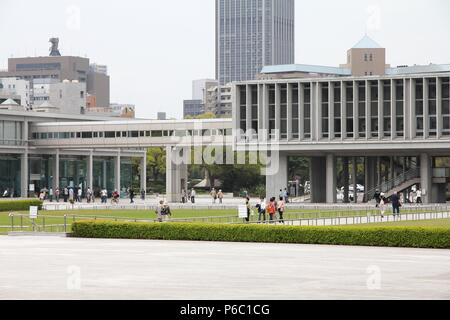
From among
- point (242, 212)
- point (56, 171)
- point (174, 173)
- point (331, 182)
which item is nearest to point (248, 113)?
point (331, 182)

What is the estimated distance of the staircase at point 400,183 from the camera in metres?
93.3


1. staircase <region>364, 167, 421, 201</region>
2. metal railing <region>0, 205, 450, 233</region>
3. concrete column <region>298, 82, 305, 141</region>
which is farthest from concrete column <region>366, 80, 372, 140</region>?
metal railing <region>0, 205, 450, 233</region>

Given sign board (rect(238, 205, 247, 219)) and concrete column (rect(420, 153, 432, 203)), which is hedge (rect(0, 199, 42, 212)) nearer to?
sign board (rect(238, 205, 247, 219))

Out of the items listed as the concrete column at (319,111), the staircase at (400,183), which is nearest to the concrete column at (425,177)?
the staircase at (400,183)

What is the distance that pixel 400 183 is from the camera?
94438 mm

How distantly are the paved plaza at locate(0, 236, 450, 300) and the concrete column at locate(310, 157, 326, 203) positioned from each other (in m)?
57.8

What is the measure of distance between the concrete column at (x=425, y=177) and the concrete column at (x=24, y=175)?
143ft

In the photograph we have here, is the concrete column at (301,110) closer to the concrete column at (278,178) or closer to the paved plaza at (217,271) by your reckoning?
the concrete column at (278,178)

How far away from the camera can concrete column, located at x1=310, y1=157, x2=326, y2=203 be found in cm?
10050

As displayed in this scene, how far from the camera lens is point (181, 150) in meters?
107

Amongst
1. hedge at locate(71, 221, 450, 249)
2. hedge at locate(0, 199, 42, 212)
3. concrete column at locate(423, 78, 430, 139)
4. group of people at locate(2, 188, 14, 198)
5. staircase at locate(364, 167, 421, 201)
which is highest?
concrete column at locate(423, 78, 430, 139)

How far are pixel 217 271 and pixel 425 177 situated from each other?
6316 cm
